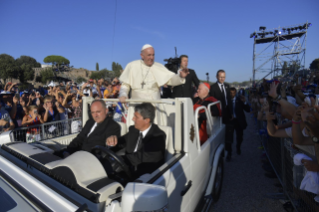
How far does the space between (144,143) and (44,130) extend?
2716mm

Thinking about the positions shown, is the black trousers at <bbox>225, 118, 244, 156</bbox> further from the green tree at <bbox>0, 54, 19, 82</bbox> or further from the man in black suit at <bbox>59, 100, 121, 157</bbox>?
the green tree at <bbox>0, 54, 19, 82</bbox>

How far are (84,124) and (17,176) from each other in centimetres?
164

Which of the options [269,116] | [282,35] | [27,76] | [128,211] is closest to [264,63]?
[282,35]

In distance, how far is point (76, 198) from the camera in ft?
4.41

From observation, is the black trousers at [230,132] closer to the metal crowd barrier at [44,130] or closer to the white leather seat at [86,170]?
the metal crowd barrier at [44,130]

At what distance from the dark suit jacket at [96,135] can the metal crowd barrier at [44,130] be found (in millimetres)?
1013

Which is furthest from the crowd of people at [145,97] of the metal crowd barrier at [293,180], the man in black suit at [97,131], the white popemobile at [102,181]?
the metal crowd barrier at [293,180]

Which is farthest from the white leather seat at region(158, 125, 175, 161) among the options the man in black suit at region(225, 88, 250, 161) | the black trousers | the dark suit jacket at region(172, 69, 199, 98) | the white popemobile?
the man in black suit at region(225, 88, 250, 161)

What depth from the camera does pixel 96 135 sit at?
283 cm

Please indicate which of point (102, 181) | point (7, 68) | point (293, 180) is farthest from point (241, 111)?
point (7, 68)

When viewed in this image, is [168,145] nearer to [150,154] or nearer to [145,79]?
[150,154]

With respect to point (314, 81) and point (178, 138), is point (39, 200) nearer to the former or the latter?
point (178, 138)

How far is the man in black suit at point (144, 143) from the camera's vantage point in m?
2.16

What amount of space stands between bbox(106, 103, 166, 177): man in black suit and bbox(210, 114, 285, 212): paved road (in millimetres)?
1626
